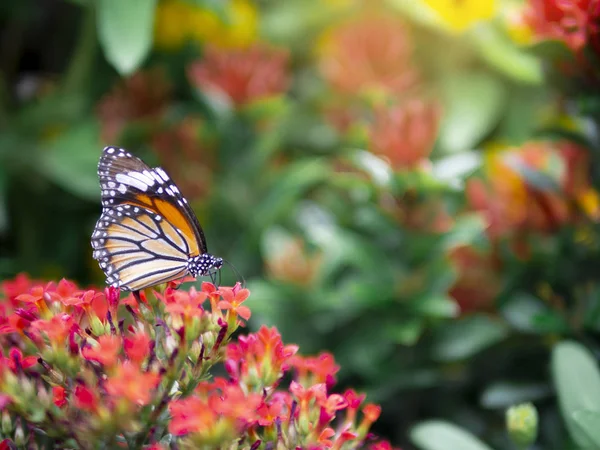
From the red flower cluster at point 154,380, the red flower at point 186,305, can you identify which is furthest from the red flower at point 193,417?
the red flower at point 186,305

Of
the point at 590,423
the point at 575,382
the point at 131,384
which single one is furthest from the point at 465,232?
the point at 131,384

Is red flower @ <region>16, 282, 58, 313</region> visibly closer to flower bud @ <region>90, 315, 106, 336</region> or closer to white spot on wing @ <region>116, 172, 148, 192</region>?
flower bud @ <region>90, 315, 106, 336</region>

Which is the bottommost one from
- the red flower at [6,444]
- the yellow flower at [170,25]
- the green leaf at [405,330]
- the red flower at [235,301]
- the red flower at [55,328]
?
the red flower at [6,444]

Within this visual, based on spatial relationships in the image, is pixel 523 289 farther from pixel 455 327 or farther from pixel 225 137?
pixel 225 137

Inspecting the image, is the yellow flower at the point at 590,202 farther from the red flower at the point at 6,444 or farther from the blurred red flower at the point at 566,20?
the red flower at the point at 6,444

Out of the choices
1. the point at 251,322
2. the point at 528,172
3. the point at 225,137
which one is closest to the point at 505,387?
the point at 528,172

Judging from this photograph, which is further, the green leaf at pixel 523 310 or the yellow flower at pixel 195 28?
the yellow flower at pixel 195 28

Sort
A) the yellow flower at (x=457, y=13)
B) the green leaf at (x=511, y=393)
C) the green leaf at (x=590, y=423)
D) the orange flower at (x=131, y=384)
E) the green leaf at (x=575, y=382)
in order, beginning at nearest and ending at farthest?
→ the orange flower at (x=131, y=384), the green leaf at (x=590, y=423), the green leaf at (x=575, y=382), the green leaf at (x=511, y=393), the yellow flower at (x=457, y=13)

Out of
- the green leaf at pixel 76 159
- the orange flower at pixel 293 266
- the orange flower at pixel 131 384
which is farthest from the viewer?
the green leaf at pixel 76 159
